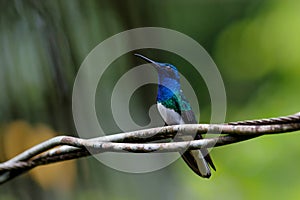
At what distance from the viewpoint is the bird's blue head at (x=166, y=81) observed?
79.4 inches

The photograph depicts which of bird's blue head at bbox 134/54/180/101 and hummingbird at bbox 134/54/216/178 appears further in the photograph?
bird's blue head at bbox 134/54/180/101

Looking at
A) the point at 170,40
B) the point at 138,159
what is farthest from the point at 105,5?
the point at 170,40

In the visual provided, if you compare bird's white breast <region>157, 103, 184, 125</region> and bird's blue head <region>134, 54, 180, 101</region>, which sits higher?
bird's blue head <region>134, 54, 180, 101</region>

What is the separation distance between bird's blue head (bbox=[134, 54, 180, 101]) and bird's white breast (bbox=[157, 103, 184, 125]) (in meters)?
0.06

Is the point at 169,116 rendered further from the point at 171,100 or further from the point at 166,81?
the point at 166,81

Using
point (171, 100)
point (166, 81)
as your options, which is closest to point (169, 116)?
point (171, 100)

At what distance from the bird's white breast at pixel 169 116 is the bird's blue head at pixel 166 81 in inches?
2.5

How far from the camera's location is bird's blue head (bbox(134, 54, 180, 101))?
202cm

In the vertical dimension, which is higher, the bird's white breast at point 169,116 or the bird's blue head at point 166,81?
the bird's blue head at point 166,81

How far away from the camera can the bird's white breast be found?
74.3 inches

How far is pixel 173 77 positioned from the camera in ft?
6.96

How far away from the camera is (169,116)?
191 cm

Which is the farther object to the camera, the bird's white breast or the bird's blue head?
the bird's blue head

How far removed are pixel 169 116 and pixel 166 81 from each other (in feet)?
0.74
